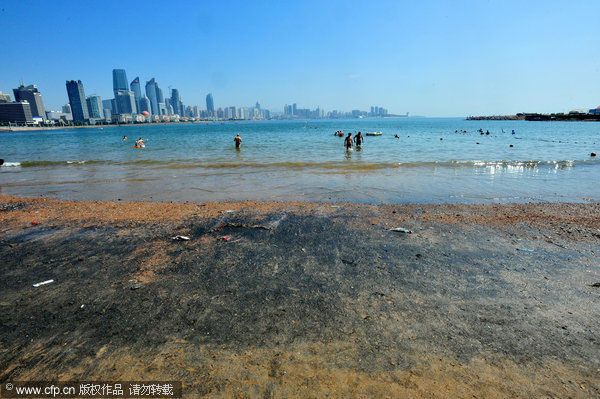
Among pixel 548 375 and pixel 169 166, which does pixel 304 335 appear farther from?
pixel 169 166

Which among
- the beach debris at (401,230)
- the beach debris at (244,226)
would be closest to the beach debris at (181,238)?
the beach debris at (244,226)

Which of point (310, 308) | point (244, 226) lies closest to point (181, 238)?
point (244, 226)

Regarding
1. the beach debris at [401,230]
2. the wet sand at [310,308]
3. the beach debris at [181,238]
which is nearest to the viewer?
the wet sand at [310,308]

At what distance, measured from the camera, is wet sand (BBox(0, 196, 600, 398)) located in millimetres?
3240

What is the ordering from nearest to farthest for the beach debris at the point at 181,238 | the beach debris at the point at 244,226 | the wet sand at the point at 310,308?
the wet sand at the point at 310,308
the beach debris at the point at 181,238
the beach debris at the point at 244,226

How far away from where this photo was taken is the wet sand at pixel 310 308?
324 cm

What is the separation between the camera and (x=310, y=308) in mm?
4367

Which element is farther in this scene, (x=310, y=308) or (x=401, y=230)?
(x=401, y=230)

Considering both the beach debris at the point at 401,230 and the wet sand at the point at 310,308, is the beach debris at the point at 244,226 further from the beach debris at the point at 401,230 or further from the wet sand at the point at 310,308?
the beach debris at the point at 401,230

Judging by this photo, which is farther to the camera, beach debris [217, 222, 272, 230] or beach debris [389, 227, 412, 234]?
beach debris [217, 222, 272, 230]

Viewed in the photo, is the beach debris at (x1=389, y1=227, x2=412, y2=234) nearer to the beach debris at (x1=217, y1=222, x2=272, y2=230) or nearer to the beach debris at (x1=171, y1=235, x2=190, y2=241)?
the beach debris at (x1=217, y1=222, x2=272, y2=230)

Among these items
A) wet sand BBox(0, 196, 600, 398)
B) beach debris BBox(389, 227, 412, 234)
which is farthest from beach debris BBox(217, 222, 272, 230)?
beach debris BBox(389, 227, 412, 234)

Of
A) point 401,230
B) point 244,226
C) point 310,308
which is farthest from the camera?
point 244,226

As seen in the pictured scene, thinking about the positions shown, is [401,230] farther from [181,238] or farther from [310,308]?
[181,238]
